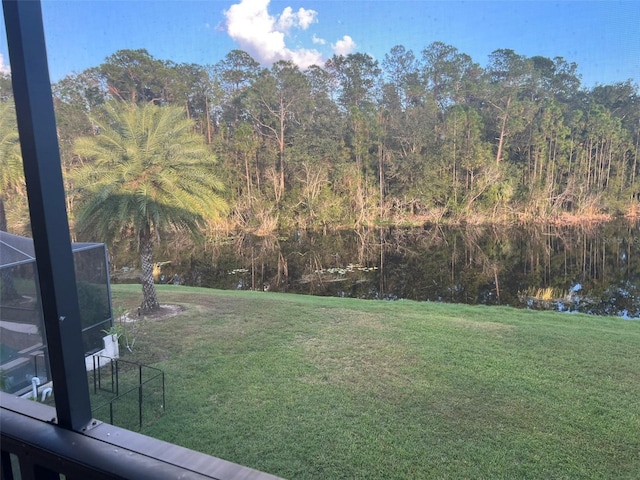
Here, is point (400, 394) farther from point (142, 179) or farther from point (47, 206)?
point (142, 179)

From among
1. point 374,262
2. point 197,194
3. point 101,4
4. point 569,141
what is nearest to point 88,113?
point 197,194

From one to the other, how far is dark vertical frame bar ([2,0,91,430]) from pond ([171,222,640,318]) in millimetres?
6827

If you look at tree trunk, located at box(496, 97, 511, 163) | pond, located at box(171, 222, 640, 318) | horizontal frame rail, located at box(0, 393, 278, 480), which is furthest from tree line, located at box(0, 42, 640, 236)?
horizontal frame rail, located at box(0, 393, 278, 480)

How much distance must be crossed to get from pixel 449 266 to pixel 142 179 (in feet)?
20.9

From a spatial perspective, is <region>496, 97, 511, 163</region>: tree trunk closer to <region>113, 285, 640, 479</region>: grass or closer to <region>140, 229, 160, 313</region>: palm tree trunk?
<region>113, 285, 640, 479</region>: grass

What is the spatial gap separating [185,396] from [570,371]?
2892 millimetres

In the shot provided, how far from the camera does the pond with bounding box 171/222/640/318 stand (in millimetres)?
7297

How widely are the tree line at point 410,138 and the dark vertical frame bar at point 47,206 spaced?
23.9 ft

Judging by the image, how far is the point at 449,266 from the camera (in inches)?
363

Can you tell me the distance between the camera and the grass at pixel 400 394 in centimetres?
234

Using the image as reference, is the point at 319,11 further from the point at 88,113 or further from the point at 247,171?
the point at 247,171

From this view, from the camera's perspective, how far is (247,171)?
12.9 metres

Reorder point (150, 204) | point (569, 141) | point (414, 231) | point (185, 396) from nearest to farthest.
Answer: point (185, 396) → point (150, 204) → point (569, 141) → point (414, 231)

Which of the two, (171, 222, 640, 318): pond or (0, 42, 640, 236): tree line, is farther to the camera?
(0, 42, 640, 236): tree line
